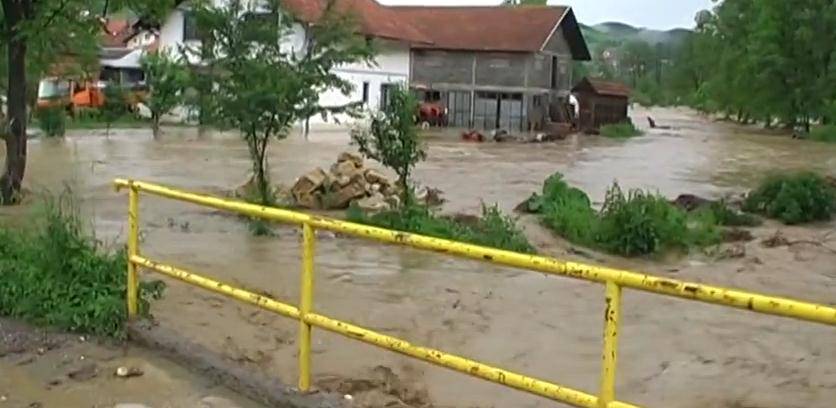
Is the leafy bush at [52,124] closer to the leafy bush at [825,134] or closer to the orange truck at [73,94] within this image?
the orange truck at [73,94]

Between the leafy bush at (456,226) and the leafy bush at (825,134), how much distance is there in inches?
1654

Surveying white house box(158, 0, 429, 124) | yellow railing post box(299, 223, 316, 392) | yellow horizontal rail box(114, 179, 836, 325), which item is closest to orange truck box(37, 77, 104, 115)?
white house box(158, 0, 429, 124)

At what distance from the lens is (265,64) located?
14156 mm

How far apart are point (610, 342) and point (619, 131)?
49.1 meters

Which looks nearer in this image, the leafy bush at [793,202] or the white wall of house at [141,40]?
the leafy bush at [793,202]

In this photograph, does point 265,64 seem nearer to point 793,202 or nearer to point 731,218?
point 731,218

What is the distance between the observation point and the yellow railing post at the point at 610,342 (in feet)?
13.9

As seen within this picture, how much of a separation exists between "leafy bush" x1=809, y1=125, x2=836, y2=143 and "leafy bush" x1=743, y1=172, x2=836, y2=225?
1412 inches

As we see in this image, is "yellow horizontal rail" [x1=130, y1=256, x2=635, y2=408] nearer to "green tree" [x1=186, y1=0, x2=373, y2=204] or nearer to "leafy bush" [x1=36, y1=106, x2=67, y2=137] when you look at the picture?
"green tree" [x1=186, y1=0, x2=373, y2=204]

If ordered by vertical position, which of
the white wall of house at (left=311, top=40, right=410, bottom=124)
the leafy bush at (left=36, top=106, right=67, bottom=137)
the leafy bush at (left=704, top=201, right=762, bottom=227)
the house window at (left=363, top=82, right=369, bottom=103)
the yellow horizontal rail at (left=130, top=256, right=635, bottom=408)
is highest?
the white wall of house at (left=311, top=40, right=410, bottom=124)

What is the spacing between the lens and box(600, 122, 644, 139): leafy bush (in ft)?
169

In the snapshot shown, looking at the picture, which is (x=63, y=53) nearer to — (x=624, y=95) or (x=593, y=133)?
(x=593, y=133)

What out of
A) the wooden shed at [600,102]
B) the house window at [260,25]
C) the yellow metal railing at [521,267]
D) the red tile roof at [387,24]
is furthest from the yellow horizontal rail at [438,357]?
the wooden shed at [600,102]

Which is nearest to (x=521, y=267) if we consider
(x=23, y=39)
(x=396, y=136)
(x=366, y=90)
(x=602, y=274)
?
(x=602, y=274)
